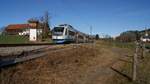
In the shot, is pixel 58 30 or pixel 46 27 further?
pixel 46 27

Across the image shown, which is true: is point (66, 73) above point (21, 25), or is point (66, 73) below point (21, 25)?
below

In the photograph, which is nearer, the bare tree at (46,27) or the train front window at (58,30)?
the train front window at (58,30)

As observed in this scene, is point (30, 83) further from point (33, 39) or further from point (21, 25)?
point (21, 25)

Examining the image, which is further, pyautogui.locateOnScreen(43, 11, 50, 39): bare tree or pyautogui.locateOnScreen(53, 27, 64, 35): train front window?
pyautogui.locateOnScreen(43, 11, 50, 39): bare tree

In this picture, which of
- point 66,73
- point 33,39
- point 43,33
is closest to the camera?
point 66,73

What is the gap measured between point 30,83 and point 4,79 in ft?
3.29

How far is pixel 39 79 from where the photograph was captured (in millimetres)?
10000

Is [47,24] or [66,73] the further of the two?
[47,24]

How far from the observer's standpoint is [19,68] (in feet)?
37.4

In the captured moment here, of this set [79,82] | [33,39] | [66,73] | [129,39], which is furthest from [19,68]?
[129,39]

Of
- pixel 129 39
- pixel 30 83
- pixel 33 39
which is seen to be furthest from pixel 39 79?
pixel 129 39

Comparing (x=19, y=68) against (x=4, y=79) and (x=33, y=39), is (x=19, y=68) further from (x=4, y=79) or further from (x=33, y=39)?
(x=33, y=39)

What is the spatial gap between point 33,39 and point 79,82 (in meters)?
51.9

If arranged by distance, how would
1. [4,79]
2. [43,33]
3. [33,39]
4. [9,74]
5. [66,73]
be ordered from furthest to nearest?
[43,33] < [33,39] < [66,73] < [9,74] < [4,79]
